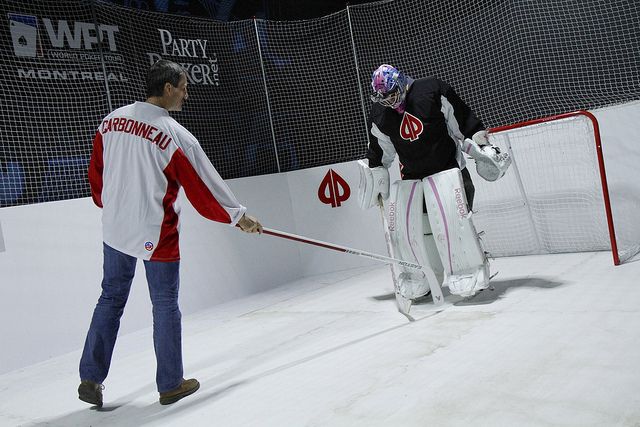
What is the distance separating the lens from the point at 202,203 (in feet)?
8.33

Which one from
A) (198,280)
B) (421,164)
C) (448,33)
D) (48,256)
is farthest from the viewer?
(448,33)

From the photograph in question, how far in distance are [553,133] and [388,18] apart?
2231 mm

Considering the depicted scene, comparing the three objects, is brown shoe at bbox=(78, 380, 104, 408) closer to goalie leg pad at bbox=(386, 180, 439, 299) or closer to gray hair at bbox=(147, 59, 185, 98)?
gray hair at bbox=(147, 59, 185, 98)

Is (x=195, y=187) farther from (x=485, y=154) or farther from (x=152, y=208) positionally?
(x=485, y=154)

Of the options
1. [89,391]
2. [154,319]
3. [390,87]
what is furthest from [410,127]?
[89,391]

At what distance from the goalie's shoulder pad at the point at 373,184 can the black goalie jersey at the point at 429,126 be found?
0.23 m

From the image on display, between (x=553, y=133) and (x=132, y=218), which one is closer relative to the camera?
(x=132, y=218)

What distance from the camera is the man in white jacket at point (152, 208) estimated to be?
247 cm

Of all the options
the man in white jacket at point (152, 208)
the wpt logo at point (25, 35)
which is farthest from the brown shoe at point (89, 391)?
the wpt logo at point (25, 35)

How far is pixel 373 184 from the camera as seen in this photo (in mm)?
3855

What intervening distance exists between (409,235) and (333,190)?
7.43 ft

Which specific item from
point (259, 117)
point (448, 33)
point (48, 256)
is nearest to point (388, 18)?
point (448, 33)

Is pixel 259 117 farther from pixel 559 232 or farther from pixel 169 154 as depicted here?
pixel 169 154

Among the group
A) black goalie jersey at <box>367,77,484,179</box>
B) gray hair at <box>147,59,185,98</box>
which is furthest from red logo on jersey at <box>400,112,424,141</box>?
gray hair at <box>147,59,185,98</box>
